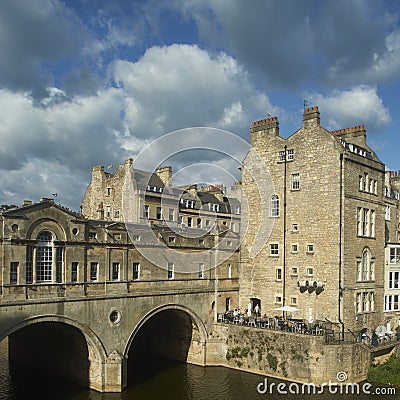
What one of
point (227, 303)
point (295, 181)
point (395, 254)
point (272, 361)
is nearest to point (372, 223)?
point (395, 254)

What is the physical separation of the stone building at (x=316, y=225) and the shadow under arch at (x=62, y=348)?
14.9 metres

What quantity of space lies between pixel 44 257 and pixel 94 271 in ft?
11.9

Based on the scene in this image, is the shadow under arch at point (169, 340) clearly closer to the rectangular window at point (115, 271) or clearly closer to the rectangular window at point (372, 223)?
the rectangular window at point (115, 271)

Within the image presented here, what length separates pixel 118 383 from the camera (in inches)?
1122

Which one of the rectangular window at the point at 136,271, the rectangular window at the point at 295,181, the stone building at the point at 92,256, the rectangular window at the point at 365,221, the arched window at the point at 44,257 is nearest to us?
the stone building at the point at 92,256

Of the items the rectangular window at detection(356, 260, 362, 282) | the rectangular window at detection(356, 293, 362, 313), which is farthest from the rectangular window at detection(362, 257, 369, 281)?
the rectangular window at detection(356, 293, 362, 313)

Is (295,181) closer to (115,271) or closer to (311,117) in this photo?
(311,117)

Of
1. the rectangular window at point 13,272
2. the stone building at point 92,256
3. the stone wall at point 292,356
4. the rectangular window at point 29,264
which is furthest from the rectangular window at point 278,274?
the rectangular window at point 13,272

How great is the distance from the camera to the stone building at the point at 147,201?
48906mm

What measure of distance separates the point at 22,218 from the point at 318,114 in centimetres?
2267

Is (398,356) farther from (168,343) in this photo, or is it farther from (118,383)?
(118,383)

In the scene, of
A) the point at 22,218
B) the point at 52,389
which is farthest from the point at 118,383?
the point at 22,218

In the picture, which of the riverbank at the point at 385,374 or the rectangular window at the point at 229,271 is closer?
the riverbank at the point at 385,374

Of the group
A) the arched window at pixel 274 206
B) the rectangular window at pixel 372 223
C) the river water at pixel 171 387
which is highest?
the arched window at pixel 274 206
